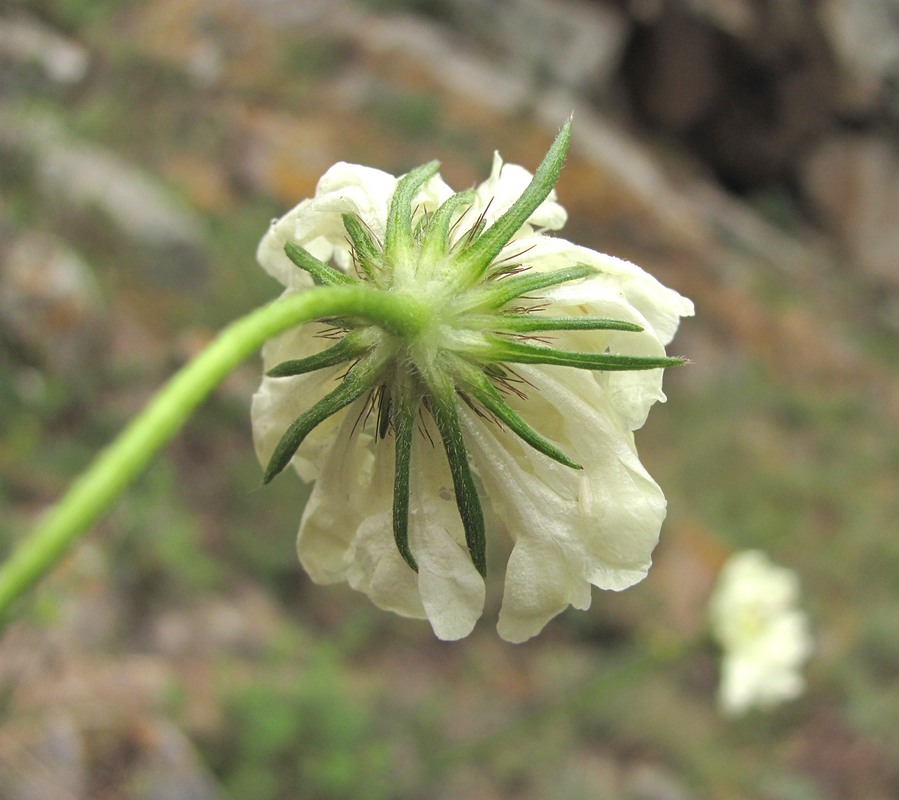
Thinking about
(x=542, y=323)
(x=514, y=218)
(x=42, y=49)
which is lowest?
(x=542, y=323)

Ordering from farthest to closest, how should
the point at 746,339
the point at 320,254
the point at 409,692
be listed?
the point at 746,339 < the point at 409,692 < the point at 320,254

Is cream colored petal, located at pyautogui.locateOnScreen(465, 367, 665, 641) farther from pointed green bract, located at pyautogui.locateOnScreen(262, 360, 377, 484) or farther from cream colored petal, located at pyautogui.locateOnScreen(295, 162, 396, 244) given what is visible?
cream colored petal, located at pyautogui.locateOnScreen(295, 162, 396, 244)

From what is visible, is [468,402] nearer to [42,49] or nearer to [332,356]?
[332,356]

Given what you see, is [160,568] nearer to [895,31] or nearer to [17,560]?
[17,560]

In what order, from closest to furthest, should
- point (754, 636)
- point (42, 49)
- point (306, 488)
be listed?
point (754, 636) < point (42, 49) < point (306, 488)

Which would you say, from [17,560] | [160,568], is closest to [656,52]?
[160,568]

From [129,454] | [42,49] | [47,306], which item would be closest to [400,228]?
[129,454]

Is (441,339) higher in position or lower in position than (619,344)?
lower
